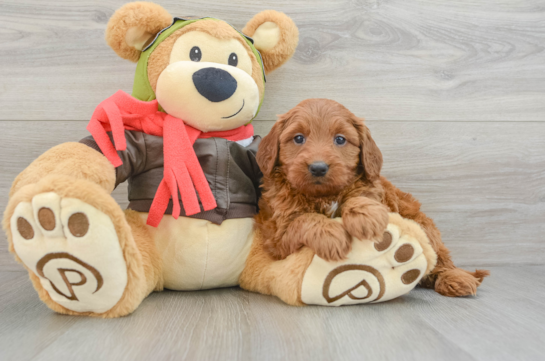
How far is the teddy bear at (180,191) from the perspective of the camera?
905mm

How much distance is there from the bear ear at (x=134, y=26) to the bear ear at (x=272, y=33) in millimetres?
267

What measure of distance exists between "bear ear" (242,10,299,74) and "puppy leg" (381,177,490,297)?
1.71 ft

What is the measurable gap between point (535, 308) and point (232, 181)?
2.95 feet

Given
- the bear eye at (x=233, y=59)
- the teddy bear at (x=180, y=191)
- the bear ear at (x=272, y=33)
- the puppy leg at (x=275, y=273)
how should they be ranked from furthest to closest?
the bear ear at (x=272, y=33)
the bear eye at (x=233, y=59)
the puppy leg at (x=275, y=273)
the teddy bear at (x=180, y=191)

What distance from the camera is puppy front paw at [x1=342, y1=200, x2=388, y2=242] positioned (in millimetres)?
940

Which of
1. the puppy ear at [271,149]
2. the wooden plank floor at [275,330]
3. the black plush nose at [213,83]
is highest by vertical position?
the black plush nose at [213,83]

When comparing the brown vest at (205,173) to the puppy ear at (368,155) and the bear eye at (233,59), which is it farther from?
the puppy ear at (368,155)

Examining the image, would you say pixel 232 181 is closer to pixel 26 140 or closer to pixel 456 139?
pixel 26 140

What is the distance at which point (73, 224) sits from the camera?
840 mm

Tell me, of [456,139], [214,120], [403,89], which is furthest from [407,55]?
Result: [214,120]

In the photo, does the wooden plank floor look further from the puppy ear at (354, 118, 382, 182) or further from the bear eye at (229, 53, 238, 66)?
the bear eye at (229, 53, 238, 66)

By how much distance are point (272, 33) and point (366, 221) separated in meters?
0.66

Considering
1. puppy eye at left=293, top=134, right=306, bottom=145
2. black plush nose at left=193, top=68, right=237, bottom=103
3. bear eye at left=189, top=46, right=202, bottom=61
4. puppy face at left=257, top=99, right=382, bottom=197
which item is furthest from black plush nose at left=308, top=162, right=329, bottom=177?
bear eye at left=189, top=46, right=202, bottom=61

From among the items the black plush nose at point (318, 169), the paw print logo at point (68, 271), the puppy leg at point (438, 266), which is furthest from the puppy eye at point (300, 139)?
the paw print logo at point (68, 271)
